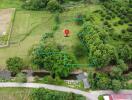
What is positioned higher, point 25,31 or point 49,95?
point 25,31

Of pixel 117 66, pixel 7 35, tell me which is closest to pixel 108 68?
pixel 117 66

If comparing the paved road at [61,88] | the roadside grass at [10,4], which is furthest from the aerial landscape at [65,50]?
the roadside grass at [10,4]

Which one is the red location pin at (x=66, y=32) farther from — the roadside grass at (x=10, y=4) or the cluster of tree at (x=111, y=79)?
the roadside grass at (x=10, y=4)

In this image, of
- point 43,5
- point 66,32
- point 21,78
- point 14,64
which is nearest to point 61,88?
point 21,78

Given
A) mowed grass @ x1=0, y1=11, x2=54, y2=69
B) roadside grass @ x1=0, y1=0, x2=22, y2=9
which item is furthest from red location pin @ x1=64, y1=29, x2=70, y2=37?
roadside grass @ x1=0, y1=0, x2=22, y2=9

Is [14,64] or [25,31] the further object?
[25,31]

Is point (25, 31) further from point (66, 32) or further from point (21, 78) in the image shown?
point (21, 78)

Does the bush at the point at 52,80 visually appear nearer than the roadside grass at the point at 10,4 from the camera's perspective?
Yes
